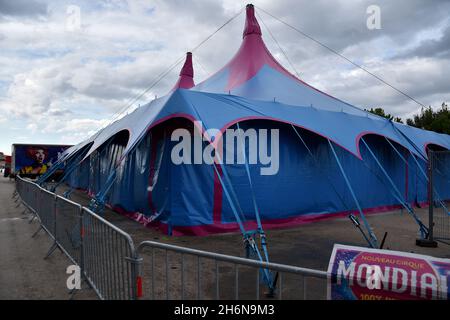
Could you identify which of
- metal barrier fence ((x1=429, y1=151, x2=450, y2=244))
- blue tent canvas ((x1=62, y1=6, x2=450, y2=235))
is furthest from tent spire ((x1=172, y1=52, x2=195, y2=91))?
metal barrier fence ((x1=429, y1=151, x2=450, y2=244))

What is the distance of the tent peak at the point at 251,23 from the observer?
1266 cm

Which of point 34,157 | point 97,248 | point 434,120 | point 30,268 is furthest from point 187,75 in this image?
point 434,120

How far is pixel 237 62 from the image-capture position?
40.3 ft

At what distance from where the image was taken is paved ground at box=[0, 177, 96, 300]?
4766mm

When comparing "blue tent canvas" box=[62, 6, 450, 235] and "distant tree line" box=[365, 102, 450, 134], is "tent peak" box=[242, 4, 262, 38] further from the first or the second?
"distant tree line" box=[365, 102, 450, 134]

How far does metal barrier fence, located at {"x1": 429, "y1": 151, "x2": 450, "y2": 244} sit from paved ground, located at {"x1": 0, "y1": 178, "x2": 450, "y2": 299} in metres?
0.52

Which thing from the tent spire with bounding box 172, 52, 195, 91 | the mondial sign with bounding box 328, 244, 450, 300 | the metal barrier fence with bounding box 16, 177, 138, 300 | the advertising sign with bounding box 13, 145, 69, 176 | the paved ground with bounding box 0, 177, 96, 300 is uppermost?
the tent spire with bounding box 172, 52, 195, 91

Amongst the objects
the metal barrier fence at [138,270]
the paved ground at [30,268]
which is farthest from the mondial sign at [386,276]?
the paved ground at [30,268]

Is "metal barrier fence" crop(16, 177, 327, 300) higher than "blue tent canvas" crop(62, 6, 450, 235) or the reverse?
the reverse

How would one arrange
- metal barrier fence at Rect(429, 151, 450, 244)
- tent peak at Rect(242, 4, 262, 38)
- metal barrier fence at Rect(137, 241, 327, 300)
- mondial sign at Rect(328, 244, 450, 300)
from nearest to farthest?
mondial sign at Rect(328, 244, 450, 300) → metal barrier fence at Rect(137, 241, 327, 300) → metal barrier fence at Rect(429, 151, 450, 244) → tent peak at Rect(242, 4, 262, 38)

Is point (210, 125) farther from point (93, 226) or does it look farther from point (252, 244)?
point (93, 226)

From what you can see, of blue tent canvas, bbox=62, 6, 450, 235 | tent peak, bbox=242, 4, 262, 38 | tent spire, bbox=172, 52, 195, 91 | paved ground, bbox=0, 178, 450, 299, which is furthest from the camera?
tent spire, bbox=172, 52, 195, 91
